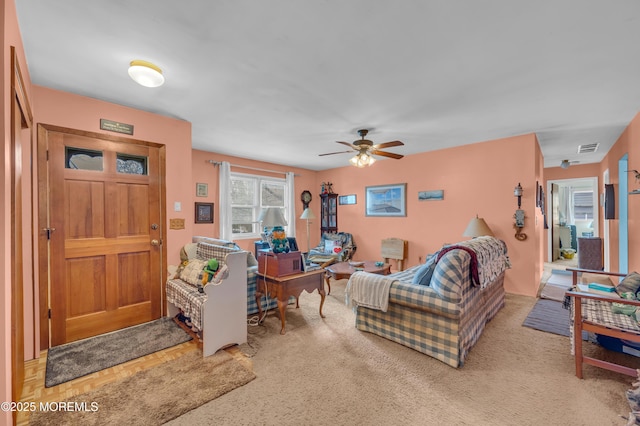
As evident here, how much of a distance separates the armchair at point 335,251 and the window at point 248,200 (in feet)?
4.52

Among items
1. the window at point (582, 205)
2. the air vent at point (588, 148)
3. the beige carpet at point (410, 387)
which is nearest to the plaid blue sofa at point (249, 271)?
the beige carpet at point (410, 387)

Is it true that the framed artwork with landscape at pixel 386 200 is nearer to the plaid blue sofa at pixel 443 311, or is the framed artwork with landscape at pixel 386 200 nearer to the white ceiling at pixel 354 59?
the white ceiling at pixel 354 59

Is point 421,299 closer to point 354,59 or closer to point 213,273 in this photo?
point 213,273

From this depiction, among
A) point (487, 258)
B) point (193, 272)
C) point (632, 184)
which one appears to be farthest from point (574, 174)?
point (193, 272)

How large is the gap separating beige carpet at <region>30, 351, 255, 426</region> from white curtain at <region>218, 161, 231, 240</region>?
2.91 metres

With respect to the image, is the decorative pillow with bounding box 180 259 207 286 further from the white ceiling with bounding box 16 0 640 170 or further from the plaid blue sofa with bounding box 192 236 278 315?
the white ceiling with bounding box 16 0 640 170

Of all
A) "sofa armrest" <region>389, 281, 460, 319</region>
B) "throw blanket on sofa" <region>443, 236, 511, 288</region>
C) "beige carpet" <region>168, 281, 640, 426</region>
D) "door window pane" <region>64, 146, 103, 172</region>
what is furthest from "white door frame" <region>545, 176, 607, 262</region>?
"door window pane" <region>64, 146, 103, 172</region>

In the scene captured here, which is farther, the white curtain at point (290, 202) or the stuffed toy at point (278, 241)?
the white curtain at point (290, 202)

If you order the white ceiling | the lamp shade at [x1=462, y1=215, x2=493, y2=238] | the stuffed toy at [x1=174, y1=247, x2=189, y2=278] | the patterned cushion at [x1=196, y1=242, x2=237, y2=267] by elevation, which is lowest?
the stuffed toy at [x1=174, y1=247, x2=189, y2=278]

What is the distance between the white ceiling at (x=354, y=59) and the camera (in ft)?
5.21

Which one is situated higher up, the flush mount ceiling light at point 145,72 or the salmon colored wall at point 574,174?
the flush mount ceiling light at point 145,72

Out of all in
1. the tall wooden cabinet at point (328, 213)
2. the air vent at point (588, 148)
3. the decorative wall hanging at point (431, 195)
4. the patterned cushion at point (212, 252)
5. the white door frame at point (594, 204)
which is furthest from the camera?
the tall wooden cabinet at point (328, 213)

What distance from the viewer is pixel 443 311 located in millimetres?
2215

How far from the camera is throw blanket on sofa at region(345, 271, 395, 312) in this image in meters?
2.57
